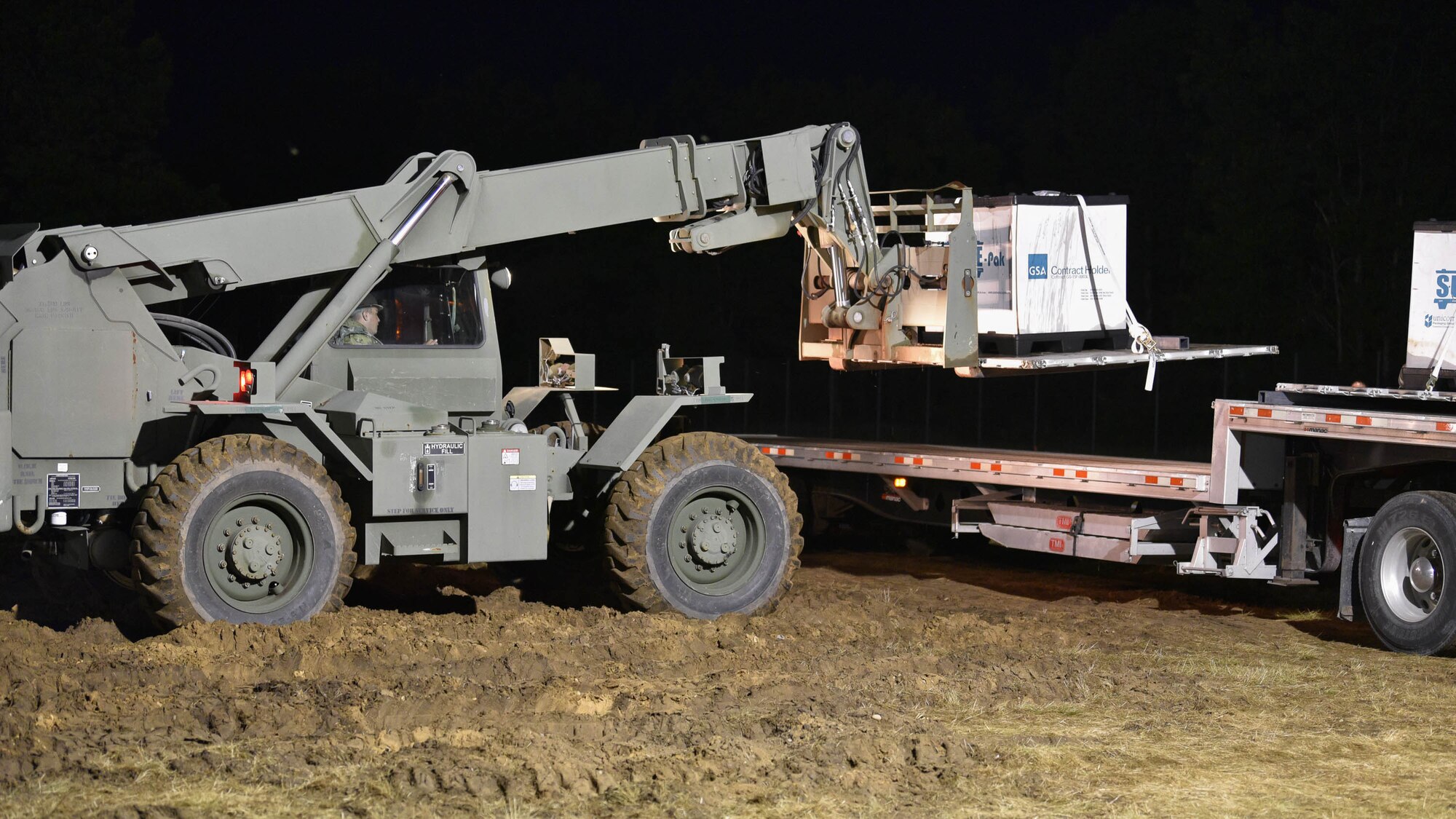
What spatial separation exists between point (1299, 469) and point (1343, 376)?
19653 millimetres

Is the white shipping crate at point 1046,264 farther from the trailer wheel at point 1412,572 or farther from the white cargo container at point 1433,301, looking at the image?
the trailer wheel at point 1412,572

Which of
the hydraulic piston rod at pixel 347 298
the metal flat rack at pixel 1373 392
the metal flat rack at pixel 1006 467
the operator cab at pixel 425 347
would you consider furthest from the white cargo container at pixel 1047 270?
the hydraulic piston rod at pixel 347 298

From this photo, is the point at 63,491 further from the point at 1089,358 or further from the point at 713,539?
the point at 1089,358

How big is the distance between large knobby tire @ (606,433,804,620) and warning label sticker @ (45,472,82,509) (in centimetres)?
347

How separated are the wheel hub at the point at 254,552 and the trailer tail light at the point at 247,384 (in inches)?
33.5

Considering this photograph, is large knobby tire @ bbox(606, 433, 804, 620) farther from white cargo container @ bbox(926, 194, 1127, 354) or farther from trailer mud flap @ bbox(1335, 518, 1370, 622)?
trailer mud flap @ bbox(1335, 518, 1370, 622)

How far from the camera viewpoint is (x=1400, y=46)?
37.2 metres

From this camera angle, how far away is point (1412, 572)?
10812 millimetres

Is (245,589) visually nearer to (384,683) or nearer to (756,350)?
(384,683)

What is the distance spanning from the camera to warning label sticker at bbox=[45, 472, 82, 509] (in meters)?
9.87

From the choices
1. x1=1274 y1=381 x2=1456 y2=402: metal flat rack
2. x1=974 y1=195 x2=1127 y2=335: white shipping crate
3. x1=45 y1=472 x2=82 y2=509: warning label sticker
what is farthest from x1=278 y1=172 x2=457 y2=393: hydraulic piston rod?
x1=1274 y1=381 x2=1456 y2=402: metal flat rack

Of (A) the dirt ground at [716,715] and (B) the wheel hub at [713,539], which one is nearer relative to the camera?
(A) the dirt ground at [716,715]

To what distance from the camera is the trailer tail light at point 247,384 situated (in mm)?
10362

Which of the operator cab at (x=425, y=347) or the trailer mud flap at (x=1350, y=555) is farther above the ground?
the operator cab at (x=425, y=347)
